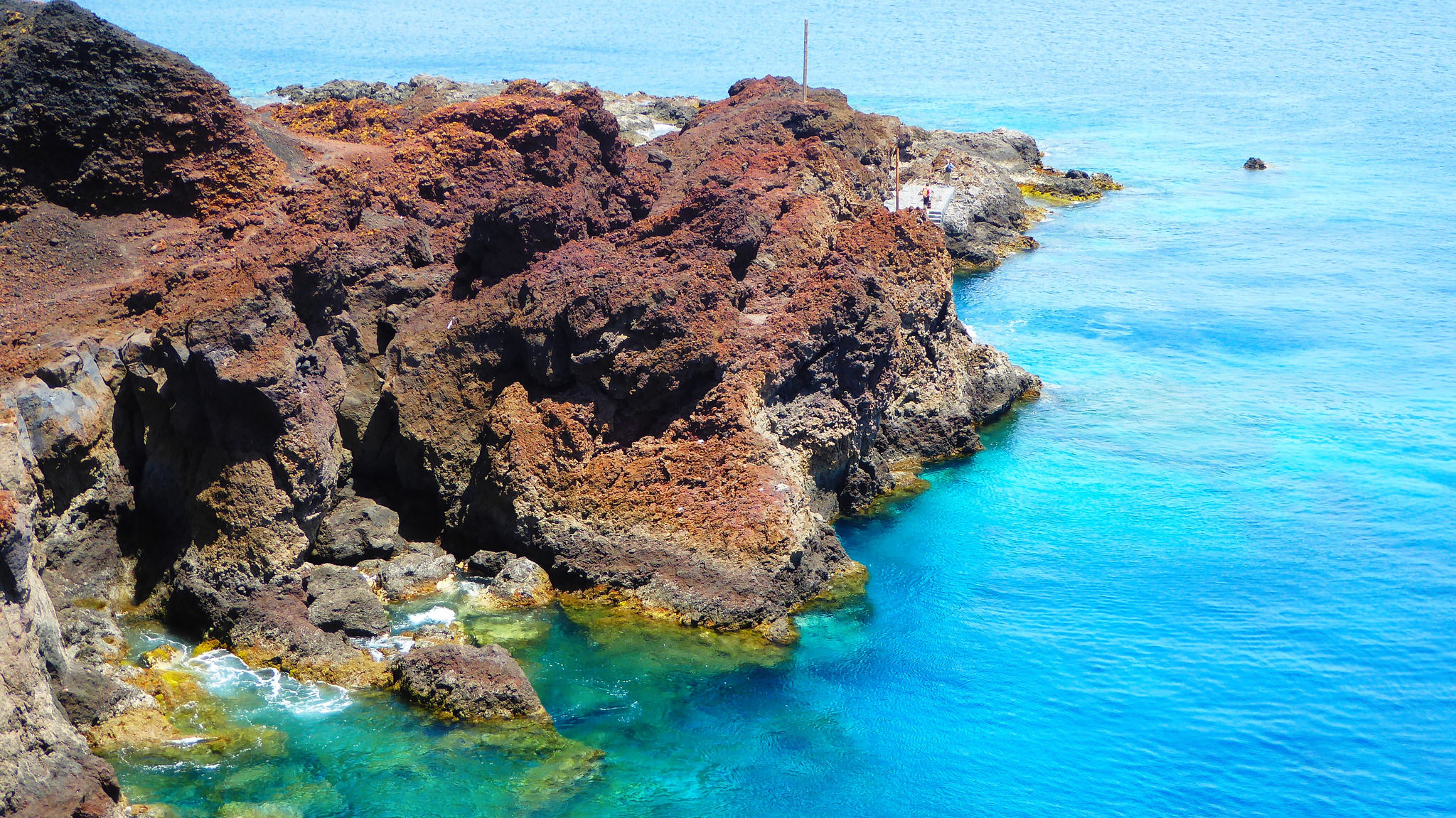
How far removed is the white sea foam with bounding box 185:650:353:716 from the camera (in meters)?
21.2

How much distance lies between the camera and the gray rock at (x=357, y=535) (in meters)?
25.9

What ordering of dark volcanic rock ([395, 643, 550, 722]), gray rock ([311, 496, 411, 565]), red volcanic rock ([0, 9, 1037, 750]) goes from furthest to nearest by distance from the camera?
gray rock ([311, 496, 411, 565])
red volcanic rock ([0, 9, 1037, 750])
dark volcanic rock ([395, 643, 550, 722])

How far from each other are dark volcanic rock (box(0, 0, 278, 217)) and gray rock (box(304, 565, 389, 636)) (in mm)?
A: 11259

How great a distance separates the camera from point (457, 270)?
99.2ft

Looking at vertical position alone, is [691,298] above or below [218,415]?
above

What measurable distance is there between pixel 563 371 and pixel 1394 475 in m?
24.2

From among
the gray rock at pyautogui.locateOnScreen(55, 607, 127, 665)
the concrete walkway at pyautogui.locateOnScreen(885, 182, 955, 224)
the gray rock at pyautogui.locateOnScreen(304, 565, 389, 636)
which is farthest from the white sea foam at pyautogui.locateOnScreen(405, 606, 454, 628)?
the concrete walkway at pyautogui.locateOnScreen(885, 182, 955, 224)

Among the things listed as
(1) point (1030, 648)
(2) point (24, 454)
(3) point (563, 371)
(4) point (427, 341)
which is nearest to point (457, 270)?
(4) point (427, 341)

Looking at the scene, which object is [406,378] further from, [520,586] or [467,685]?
[467,685]

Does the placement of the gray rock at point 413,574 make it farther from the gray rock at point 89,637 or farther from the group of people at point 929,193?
the group of people at point 929,193

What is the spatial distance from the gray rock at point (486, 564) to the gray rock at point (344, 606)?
2411 mm

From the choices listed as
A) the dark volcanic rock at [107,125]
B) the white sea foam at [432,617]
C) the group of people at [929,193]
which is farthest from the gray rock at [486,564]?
the group of people at [929,193]

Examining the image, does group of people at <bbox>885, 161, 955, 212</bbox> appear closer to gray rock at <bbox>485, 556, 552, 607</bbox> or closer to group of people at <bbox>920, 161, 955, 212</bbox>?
group of people at <bbox>920, 161, 955, 212</bbox>

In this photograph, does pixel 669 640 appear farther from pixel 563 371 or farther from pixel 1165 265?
pixel 1165 265
